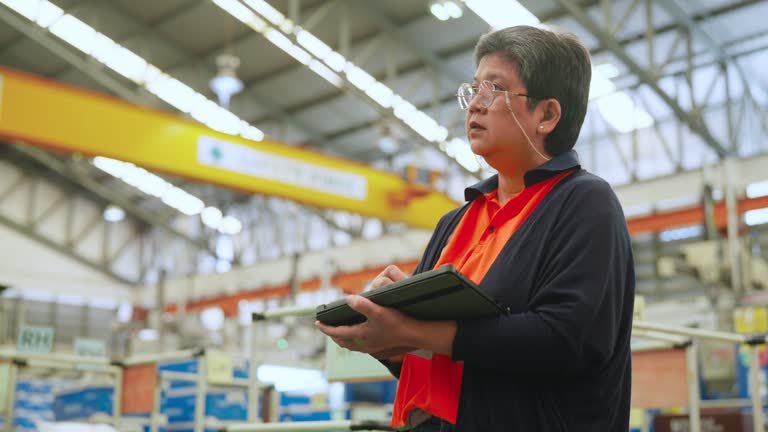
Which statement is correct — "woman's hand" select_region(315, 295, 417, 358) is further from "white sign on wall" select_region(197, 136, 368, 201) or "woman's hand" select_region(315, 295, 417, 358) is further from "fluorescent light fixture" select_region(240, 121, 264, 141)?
"fluorescent light fixture" select_region(240, 121, 264, 141)

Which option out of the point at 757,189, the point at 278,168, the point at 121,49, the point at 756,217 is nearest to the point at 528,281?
the point at 278,168

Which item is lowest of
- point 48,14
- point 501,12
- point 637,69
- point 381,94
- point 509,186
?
point 509,186

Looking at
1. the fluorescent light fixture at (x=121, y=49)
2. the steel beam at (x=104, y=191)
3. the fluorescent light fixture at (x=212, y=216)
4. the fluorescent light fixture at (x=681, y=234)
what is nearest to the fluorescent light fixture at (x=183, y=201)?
the fluorescent light fixture at (x=212, y=216)

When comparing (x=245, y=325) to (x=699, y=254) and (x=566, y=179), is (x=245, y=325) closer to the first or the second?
(x=699, y=254)

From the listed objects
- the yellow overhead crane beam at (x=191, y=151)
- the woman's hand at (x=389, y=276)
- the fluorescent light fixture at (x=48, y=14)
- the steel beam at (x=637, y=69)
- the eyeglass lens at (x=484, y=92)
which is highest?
the fluorescent light fixture at (x=48, y=14)

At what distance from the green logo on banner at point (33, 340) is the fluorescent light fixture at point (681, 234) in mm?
11135

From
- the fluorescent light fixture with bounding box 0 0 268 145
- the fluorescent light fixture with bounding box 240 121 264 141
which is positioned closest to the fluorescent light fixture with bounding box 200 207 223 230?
the fluorescent light fixture with bounding box 240 121 264 141

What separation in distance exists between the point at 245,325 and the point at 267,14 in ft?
24.7

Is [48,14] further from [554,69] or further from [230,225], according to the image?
[554,69]

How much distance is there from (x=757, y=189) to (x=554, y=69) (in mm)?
12521

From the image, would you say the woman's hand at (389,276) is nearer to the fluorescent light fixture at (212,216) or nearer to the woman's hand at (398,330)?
the woman's hand at (398,330)

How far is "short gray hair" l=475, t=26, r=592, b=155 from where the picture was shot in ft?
4.46

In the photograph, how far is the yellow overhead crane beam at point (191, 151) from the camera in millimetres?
8188

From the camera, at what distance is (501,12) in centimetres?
1110
